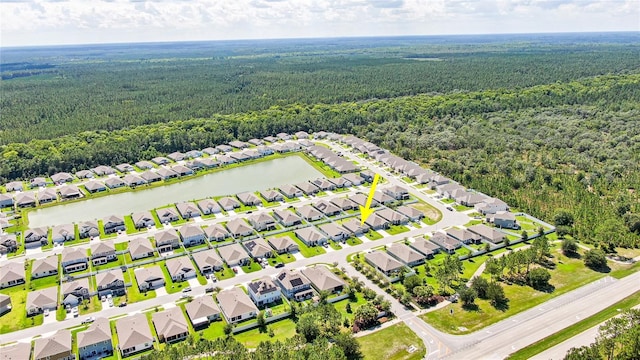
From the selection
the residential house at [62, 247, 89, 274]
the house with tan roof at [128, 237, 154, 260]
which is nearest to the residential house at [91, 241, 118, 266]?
the residential house at [62, 247, 89, 274]

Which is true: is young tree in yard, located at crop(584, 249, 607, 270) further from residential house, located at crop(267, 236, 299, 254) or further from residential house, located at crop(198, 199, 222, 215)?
residential house, located at crop(198, 199, 222, 215)

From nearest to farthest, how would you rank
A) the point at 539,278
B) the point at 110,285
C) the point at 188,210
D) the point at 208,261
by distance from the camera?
the point at 539,278 < the point at 110,285 < the point at 208,261 < the point at 188,210

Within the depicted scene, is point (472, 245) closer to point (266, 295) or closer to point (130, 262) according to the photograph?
point (266, 295)

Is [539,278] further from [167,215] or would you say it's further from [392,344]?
[167,215]

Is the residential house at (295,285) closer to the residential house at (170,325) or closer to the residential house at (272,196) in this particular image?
the residential house at (170,325)

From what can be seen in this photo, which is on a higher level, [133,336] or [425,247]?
[425,247]

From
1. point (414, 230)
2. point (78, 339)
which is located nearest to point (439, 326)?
point (414, 230)

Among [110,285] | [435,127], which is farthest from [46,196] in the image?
[435,127]
